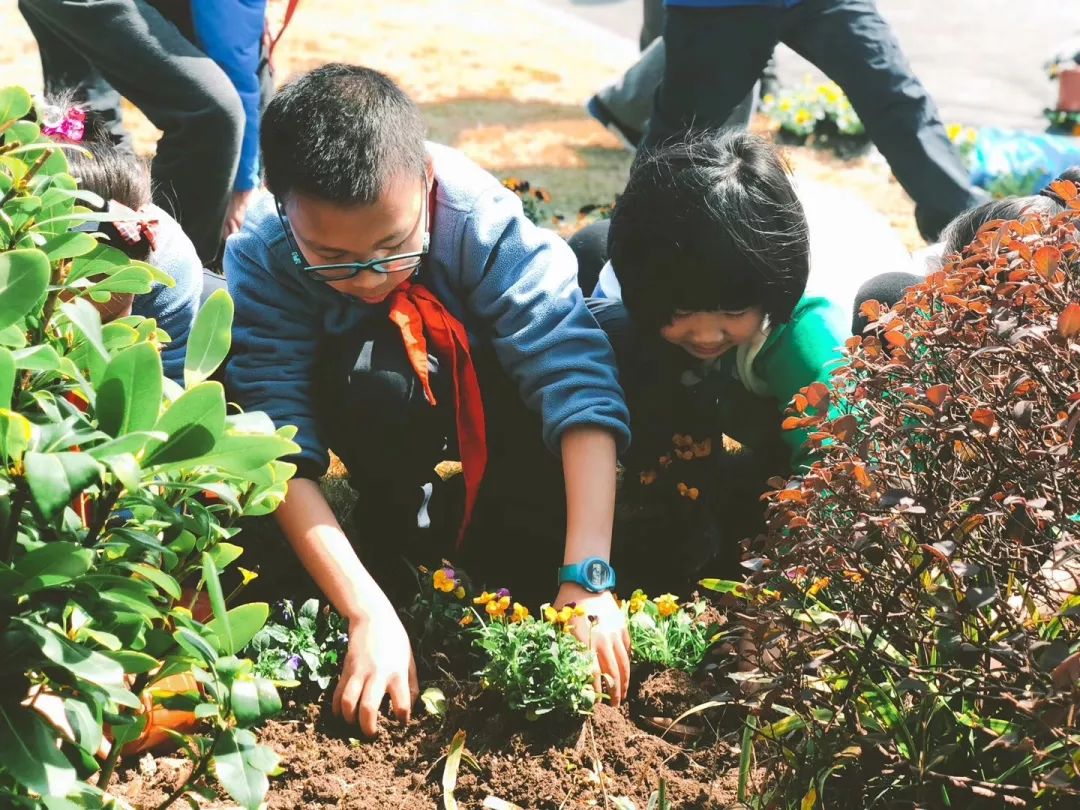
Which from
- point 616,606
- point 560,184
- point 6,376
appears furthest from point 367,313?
point 560,184

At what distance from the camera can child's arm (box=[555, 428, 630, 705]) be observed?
2119 millimetres

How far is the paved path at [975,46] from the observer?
6.68m

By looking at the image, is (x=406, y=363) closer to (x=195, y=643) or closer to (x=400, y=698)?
(x=400, y=698)

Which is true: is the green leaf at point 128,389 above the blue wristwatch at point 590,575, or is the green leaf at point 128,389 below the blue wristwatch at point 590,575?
above

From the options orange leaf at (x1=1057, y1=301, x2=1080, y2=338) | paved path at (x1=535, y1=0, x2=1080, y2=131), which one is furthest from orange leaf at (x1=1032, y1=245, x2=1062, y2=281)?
paved path at (x1=535, y1=0, x2=1080, y2=131)

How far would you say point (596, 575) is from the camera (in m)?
2.18

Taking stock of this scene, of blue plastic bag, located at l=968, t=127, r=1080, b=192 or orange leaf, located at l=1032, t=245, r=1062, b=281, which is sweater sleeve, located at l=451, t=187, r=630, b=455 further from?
blue plastic bag, located at l=968, t=127, r=1080, b=192

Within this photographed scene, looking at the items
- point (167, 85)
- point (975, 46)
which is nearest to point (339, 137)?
point (167, 85)

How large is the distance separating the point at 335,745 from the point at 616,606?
1.83 ft

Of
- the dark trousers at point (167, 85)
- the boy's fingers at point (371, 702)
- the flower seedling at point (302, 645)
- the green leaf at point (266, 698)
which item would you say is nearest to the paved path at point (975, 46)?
the dark trousers at point (167, 85)

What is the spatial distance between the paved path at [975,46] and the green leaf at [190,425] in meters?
6.08

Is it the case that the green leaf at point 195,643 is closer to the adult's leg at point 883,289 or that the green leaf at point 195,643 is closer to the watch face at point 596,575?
the watch face at point 596,575

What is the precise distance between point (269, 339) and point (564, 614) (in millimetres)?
880

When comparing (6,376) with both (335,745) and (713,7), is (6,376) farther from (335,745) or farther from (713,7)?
(713,7)
